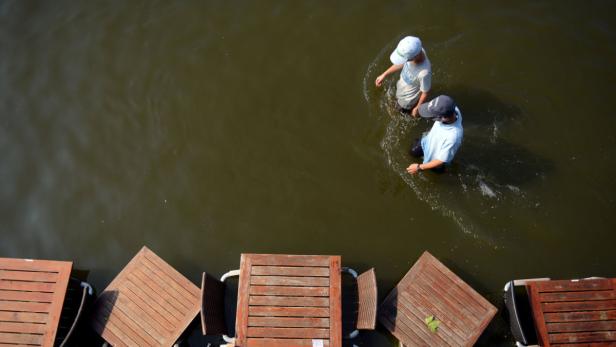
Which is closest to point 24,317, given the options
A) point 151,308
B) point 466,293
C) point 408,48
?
point 151,308

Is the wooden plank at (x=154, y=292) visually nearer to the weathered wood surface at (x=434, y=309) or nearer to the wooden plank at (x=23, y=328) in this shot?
the wooden plank at (x=23, y=328)

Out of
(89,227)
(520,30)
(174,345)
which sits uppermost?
(520,30)

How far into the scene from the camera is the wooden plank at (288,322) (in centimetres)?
532

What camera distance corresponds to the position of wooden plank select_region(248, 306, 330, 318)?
538 centimetres

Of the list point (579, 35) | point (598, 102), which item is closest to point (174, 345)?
point (598, 102)

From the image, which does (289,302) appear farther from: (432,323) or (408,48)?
(408,48)

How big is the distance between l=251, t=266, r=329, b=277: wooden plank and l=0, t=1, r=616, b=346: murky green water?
1209mm

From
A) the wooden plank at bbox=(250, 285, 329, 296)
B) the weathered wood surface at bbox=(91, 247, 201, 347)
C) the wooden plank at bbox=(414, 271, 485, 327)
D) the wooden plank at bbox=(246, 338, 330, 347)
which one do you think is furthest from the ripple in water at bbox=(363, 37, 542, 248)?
the weathered wood surface at bbox=(91, 247, 201, 347)

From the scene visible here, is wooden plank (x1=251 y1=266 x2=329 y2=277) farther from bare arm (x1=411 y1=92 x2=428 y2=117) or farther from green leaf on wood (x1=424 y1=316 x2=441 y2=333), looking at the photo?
bare arm (x1=411 y1=92 x2=428 y2=117)

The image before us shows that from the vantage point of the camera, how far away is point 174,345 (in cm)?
585

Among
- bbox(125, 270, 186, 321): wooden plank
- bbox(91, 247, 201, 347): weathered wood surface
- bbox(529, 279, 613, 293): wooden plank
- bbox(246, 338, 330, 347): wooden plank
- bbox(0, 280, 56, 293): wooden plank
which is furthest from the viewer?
bbox(125, 270, 186, 321): wooden plank

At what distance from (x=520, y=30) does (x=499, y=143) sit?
2.66 m

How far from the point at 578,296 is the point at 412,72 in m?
3.87

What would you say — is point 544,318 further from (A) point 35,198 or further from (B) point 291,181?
(A) point 35,198
